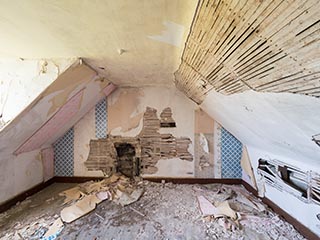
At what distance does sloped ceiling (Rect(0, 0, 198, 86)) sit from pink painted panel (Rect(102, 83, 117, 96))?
1349 mm

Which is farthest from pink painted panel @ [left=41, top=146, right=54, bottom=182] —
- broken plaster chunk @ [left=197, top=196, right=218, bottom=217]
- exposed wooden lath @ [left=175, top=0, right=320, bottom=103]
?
exposed wooden lath @ [left=175, top=0, right=320, bottom=103]

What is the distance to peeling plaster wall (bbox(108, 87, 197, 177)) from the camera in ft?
15.0

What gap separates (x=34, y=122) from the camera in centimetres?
308

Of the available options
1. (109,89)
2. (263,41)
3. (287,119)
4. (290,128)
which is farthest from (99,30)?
(109,89)

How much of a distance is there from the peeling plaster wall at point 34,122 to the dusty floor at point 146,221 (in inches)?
14.7

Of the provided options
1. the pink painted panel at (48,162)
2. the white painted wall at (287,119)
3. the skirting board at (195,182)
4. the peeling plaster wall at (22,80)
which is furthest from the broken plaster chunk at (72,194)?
the white painted wall at (287,119)

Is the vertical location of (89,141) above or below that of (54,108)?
below

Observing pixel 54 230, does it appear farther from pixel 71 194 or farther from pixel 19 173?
pixel 19 173

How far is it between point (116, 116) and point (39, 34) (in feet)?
9.19

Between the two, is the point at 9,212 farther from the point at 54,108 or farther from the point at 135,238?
the point at 135,238

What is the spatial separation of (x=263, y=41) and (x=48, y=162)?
4.46m

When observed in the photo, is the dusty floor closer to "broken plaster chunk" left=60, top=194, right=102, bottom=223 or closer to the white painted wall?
"broken plaster chunk" left=60, top=194, right=102, bottom=223

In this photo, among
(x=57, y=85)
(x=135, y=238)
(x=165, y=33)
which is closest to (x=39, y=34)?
(x=57, y=85)

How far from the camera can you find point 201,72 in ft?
7.23
